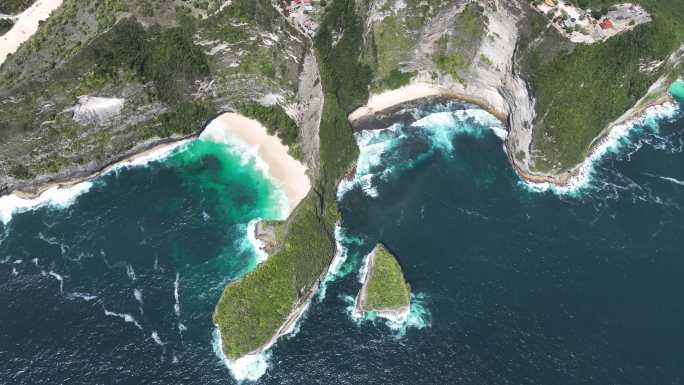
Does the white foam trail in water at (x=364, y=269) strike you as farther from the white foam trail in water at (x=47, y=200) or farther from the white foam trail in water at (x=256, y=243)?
the white foam trail in water at (x=47, y=200)

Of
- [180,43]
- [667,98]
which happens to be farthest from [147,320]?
[667,98]

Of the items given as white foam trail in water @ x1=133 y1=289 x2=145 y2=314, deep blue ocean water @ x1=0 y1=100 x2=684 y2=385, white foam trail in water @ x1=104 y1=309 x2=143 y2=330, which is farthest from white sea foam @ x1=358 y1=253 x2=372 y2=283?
white foam trail in water @ x1=104 y1=309 x2=143 y2=330

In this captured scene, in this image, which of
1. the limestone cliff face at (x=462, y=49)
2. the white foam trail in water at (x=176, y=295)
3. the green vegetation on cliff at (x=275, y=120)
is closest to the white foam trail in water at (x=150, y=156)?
the green vegetation on cliff at (x=275, y=120)

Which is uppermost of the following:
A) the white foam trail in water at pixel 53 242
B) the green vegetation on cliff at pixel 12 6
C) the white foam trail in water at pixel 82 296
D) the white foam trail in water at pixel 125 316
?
the green vegetation on cliff at pixel 12 6

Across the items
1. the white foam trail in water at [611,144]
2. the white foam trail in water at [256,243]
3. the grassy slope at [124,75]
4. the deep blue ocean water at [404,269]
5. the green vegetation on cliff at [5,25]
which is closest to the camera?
the deep blue ocean water at [404,269]

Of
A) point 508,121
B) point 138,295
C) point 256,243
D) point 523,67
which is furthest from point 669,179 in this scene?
point 138,295

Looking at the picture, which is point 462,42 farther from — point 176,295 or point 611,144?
point 176,295

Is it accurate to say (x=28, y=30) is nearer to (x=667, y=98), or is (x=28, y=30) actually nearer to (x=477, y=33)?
(x=477, y=33)
